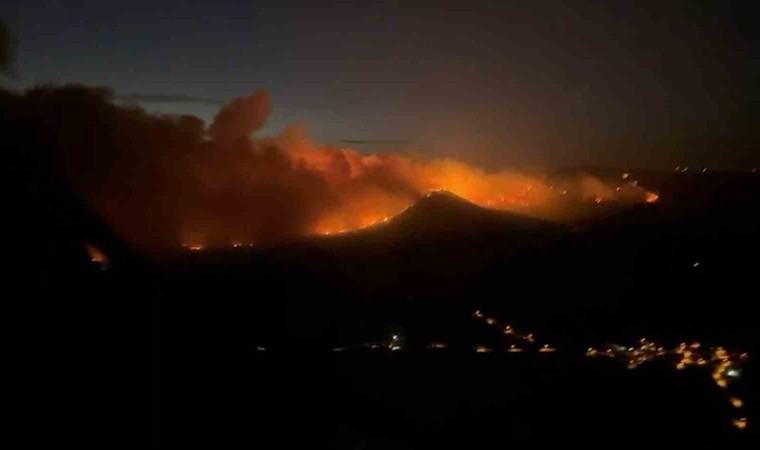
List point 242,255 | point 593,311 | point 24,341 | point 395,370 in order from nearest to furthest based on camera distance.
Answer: point 24,341 → point 395,370 → point 593,311 → point 242,255

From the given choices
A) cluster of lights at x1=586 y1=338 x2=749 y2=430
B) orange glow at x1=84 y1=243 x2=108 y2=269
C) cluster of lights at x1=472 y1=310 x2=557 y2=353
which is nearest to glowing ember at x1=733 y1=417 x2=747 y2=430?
cluster of lights at x1=586 y1=338 x2=749 y2=430

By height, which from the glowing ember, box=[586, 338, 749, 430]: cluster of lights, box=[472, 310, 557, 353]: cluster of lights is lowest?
the glowing ember

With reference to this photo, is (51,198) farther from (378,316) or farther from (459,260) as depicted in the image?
(459,260)

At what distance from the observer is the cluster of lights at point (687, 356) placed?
1627cm

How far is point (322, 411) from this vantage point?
7594mm

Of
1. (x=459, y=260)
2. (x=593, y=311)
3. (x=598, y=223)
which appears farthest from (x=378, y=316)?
(x=598, y=223)

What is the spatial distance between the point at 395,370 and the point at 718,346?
37.3 ft

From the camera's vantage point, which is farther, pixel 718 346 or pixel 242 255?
pixel 242 255

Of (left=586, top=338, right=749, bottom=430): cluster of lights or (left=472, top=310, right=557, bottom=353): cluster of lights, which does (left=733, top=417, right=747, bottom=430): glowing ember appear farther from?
(left=472, top=310, right=557, bottom=353): cluster of lights

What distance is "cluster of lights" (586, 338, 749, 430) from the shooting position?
53.4ft

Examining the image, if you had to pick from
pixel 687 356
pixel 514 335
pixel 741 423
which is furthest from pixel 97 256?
pixel 687 356

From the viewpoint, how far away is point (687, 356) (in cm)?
1803

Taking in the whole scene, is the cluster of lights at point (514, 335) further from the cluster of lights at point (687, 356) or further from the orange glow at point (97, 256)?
the orange glow at point (97, 256)

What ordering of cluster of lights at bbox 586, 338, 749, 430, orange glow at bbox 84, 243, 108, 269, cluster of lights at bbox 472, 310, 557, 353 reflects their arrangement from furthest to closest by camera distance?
cluster of lights at bbox 472, 310, 557, 353
cluster of lights at bbox 586, 338, 749, 430
orange glow at bbox 84, 243, 108, 269
